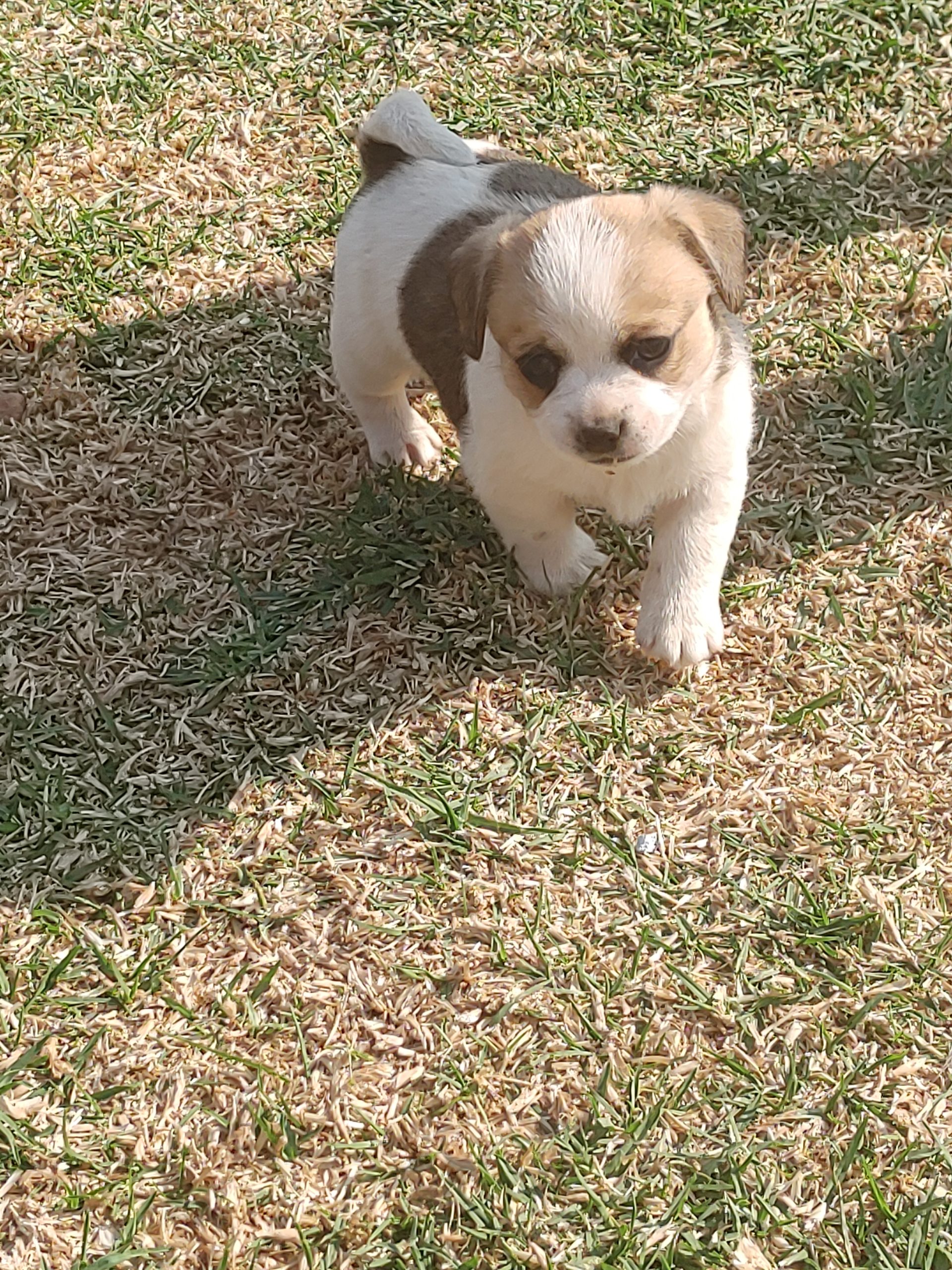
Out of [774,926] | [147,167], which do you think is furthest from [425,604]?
[147,167]

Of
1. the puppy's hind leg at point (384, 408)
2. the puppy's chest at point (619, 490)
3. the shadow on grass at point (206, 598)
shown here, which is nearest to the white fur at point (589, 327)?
the puppy's chest at point (619, 490)

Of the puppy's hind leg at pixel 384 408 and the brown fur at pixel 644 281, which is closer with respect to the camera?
the brown fur at pixel 644 281

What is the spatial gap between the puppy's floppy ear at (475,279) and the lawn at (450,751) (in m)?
1.03

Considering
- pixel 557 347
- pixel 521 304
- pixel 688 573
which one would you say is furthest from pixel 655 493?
pixel 521 304

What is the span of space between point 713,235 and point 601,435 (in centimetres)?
66

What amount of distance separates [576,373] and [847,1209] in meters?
2.20

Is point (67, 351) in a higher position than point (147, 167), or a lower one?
lower

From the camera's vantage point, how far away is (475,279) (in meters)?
3.63

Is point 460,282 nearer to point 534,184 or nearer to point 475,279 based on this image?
point 475,279

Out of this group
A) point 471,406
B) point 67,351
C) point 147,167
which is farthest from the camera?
point 147,167

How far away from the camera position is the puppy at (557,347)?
345 centimetres

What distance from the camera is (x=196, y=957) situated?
3898 millimetres

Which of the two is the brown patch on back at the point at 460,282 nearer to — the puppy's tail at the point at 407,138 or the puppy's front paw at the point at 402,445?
the puppy's tail at the point at 407,138

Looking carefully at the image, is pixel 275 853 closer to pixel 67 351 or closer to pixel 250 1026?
pixel 250 1026
